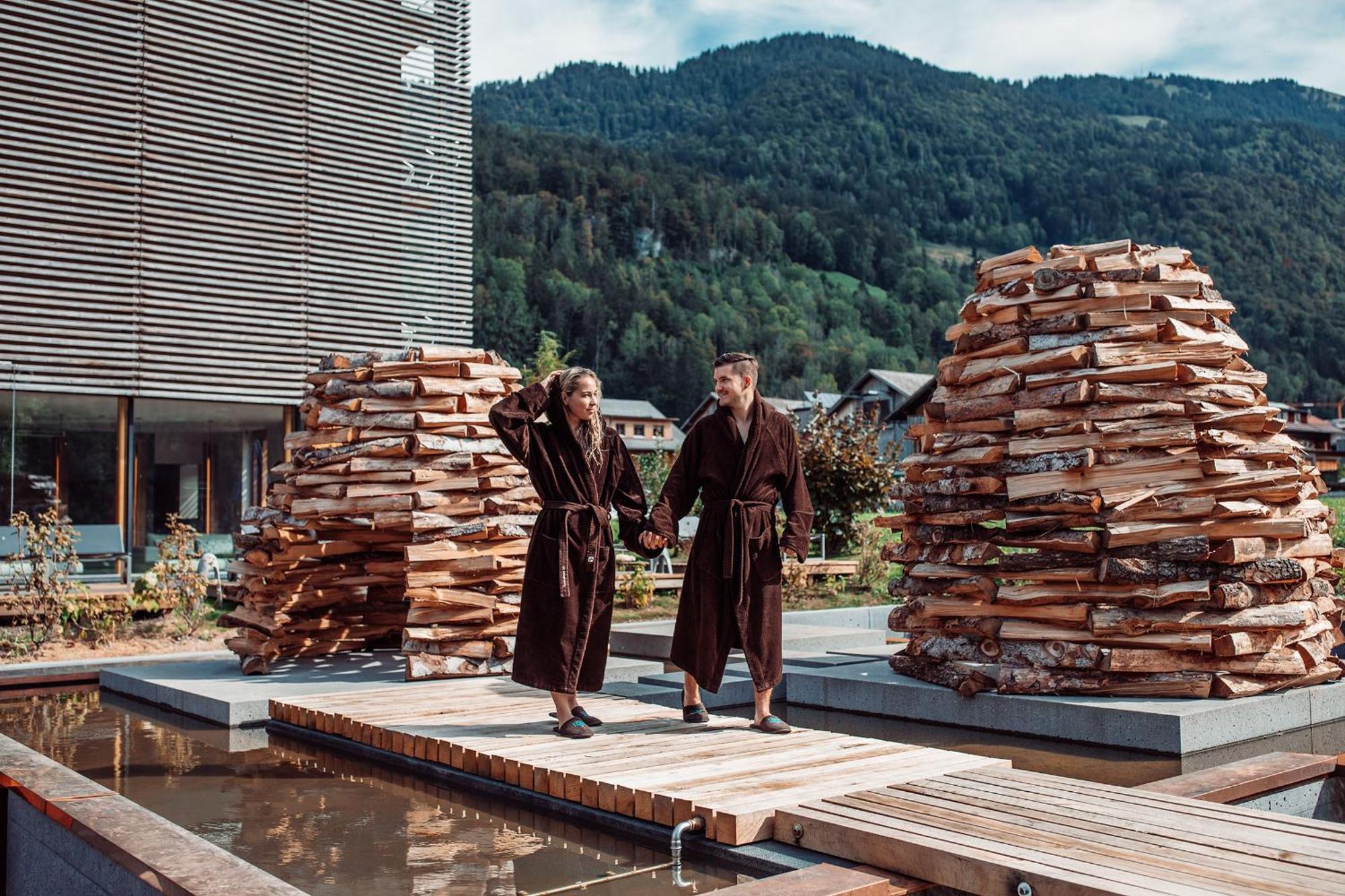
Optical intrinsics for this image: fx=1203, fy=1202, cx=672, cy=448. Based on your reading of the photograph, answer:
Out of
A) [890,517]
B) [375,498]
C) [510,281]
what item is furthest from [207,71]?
[510,281]

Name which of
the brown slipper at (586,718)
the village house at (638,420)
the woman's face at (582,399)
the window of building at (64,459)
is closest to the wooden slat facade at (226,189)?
the window of building at (64,459)

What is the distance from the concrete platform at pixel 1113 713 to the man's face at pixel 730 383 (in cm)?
→ 256

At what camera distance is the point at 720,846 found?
4.43 metres

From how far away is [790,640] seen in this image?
35.4 feet

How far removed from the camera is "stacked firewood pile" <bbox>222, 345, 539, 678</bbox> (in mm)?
8695

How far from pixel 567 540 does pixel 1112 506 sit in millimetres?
3250

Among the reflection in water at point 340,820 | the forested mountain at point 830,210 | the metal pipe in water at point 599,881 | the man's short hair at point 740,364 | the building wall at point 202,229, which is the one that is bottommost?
the reflection in water at point 340,820

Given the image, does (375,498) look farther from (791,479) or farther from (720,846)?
(720,846)

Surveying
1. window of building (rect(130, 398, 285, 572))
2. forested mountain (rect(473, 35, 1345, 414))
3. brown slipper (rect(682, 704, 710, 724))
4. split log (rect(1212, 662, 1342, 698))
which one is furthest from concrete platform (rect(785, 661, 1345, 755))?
forested mountain (rect(473, 35, 1345, 414))

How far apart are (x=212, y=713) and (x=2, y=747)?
196 centimetres

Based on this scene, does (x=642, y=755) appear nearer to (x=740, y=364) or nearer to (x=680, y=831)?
(x=680, y=831)

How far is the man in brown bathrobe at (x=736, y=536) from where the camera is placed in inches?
246

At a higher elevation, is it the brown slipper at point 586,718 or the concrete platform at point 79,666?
the brown slipper at point 586,718

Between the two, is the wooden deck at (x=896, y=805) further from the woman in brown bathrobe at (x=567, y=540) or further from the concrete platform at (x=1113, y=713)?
the concrete platform at (x=1113, y=713)
